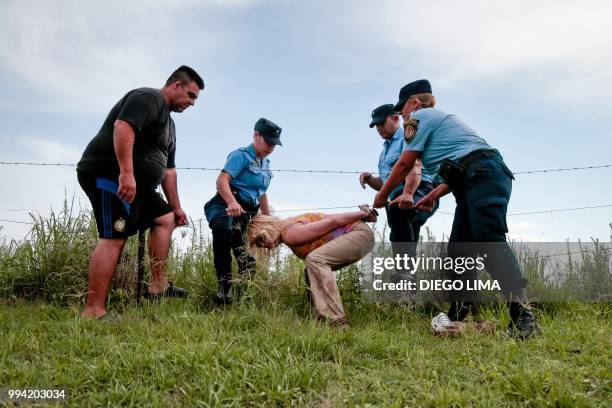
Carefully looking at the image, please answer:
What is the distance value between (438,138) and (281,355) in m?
2.02

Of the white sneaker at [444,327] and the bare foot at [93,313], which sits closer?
the white sneaker at [444,327]

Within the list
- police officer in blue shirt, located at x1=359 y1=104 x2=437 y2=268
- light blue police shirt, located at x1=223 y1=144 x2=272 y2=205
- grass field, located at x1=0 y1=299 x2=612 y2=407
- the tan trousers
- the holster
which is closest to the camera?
grass field, located at x1=0 y1=299 x2=612 y2=407

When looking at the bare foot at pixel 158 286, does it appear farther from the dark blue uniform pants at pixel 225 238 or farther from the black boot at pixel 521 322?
the black boot at pixel 521 322

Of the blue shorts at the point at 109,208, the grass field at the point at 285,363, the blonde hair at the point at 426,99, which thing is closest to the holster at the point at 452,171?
the blonde hair at the point at 426,99

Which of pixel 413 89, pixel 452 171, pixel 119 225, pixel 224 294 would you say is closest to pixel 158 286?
pixel 224 294

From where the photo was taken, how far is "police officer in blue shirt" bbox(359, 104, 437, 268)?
4.58 metres

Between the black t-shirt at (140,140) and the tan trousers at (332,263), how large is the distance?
1.53 metres

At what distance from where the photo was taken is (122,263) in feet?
16.2

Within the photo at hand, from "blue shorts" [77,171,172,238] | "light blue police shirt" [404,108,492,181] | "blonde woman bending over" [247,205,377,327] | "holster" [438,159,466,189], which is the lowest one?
"blonde woman bending over" [247,205,377,327]

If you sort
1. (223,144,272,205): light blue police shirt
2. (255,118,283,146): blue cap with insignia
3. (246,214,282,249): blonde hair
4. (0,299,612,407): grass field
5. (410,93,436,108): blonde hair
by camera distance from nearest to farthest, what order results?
(0,299,612,407): grass field
(246,214,282,249): blonde hair
(410,93,436,108): blonde hair
(223,144,272,205): light blue police shirt
(255,118,283,146): blue cap with insignia

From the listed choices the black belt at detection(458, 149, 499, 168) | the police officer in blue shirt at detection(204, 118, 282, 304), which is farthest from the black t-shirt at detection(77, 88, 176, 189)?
the black belt at detection(458, 149, 499, 168)

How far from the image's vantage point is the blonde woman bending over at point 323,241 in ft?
12.7

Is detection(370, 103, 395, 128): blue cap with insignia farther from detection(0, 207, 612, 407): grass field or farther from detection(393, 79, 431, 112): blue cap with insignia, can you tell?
detection(0, 207, 612, 407): grass field

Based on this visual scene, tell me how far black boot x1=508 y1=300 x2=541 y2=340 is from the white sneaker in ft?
1.19
